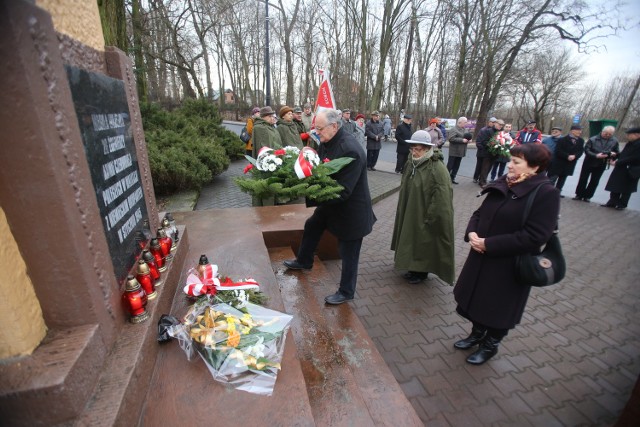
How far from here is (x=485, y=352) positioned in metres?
2.78

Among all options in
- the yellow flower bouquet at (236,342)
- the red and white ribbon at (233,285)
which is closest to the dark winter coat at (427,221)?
the red and white ribbon at (233,285)

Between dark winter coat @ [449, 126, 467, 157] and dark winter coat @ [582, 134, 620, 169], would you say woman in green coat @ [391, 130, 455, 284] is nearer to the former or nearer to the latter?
dark winter coat @ [449, 126, 467, 157]

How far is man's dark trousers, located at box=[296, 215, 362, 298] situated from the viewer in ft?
10.3

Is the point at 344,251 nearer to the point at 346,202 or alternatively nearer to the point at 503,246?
the point at 346,202

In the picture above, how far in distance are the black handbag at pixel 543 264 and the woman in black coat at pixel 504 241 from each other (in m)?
0.04

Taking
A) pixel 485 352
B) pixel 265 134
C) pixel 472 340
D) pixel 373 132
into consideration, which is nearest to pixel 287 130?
pixel 265 134

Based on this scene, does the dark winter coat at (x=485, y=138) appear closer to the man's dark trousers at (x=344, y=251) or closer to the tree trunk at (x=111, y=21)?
the man's dark trousers at (x=344, y=251)

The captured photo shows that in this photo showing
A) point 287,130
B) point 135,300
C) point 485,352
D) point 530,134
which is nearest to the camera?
point 135,300

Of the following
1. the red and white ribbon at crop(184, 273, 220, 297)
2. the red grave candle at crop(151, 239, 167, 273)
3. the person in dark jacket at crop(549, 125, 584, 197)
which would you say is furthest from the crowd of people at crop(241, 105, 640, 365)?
the person in dark jacket at crop(549, 125, 584, 197)

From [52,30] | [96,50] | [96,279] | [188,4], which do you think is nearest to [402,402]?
[96,279]

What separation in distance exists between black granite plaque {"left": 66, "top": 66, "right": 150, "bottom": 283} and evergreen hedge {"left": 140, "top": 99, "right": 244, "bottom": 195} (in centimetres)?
462

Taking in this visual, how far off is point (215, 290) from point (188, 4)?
17881 millimetres

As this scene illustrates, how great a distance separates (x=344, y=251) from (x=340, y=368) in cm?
109

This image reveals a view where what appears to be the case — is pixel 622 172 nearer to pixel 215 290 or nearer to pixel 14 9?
pixel 215 290
